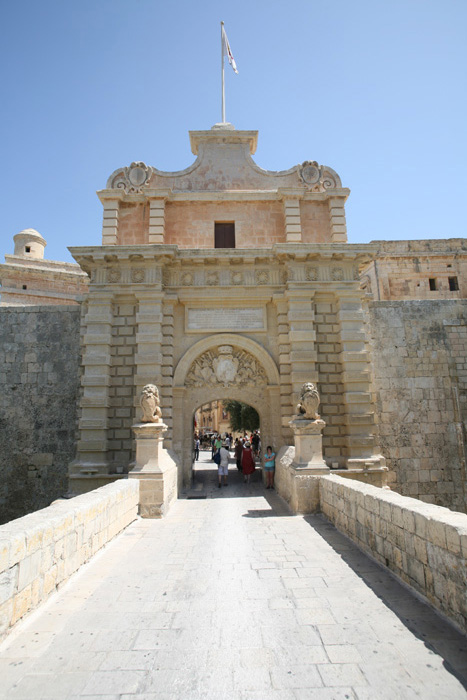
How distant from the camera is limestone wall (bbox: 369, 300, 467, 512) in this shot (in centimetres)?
1213

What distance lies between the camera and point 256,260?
1197 cm

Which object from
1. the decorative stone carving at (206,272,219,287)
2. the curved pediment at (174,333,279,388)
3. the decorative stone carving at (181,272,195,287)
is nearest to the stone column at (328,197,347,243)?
the decorative stone carving at (206,272,219,287)

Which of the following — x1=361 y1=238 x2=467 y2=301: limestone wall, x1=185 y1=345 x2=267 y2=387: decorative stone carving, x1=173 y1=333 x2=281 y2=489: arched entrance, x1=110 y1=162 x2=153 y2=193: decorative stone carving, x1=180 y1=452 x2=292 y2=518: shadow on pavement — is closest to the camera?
x1=180 y1=452 x2=292 y2=518: shadow on pavement

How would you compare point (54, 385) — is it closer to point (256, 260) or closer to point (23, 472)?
point (23, 472)

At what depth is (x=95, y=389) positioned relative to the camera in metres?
11.1

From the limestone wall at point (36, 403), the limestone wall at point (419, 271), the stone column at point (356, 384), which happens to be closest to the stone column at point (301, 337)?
the stone column at point (356, 384)

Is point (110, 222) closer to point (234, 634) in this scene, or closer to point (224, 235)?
point (224, 235)

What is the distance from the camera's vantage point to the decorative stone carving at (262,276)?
1209cm

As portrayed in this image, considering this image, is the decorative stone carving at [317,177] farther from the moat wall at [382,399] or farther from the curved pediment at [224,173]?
the moat wall at [382,399]

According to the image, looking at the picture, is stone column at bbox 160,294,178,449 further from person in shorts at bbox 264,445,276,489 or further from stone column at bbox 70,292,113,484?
person in shorts at bbox 264,445,276,489

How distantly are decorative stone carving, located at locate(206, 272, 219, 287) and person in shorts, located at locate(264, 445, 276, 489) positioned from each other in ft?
15.7

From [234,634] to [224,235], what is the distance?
11142 mm

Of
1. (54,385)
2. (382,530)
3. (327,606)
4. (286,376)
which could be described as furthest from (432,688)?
(54,385)

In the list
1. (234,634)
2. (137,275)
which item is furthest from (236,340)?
(234,634)
